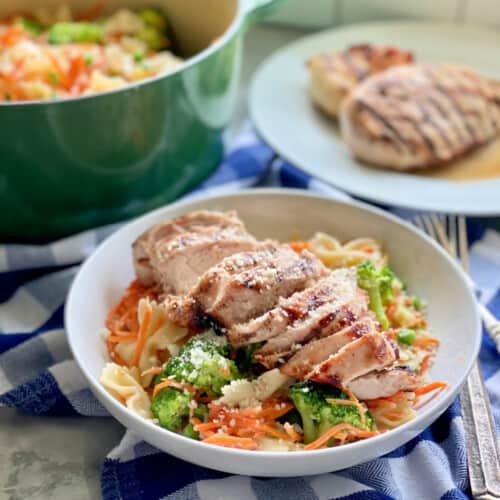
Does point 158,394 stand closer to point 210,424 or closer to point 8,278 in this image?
point 210,424

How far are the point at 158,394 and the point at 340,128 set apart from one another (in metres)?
1.84

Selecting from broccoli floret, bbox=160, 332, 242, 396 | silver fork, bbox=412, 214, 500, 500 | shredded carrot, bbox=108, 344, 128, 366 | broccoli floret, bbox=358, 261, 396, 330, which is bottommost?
silver fork, bbox=412, 214, 500, 500

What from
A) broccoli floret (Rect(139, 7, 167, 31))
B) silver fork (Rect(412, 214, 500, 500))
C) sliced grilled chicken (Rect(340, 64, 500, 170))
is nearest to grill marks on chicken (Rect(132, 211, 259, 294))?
silver fork (Rect(412, 214, 500, 500))

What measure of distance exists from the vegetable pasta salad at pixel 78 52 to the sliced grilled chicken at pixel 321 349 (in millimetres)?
1402

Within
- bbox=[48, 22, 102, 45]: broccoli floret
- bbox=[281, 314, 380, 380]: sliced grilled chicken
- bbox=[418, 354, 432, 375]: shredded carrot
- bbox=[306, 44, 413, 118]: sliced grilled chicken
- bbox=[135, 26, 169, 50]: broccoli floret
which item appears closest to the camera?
bbox=[281, 314, 380, 380]: sliced grilled chicken

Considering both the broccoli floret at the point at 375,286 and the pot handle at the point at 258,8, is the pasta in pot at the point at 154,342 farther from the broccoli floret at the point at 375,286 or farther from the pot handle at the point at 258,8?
the pot handle at the point at 258,8

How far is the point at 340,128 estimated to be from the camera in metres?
3.39

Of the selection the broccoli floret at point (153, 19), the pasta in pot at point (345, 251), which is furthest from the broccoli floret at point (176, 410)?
the broccoli floret at point (153, 19)

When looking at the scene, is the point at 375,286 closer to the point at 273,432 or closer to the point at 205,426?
the point at 273,432

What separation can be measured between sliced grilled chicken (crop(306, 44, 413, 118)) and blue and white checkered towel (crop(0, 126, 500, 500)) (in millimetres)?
629

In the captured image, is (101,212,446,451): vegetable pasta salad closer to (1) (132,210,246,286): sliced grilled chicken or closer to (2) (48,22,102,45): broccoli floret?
(1) (132,210,246,286): sliced grilled chicken

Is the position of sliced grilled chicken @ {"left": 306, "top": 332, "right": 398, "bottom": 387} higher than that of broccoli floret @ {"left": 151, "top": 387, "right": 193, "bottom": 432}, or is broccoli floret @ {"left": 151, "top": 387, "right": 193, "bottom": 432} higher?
sliced grilled chicken @ {"left": 306, "top": 332, "right": 398, "bottom": 387}

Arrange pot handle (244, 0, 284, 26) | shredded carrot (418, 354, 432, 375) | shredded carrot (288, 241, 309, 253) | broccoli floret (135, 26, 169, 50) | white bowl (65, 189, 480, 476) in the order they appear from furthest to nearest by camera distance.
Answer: broccoli floret (135, 26, 169, 50), pot handle (244, 0, 284, 26), shredded carrot (288, 241, 309, 253), shredded carrot (418, 354, 432, 375), white bowl (65, 189, 480, 476)

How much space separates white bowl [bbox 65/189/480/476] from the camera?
1.76 metres
